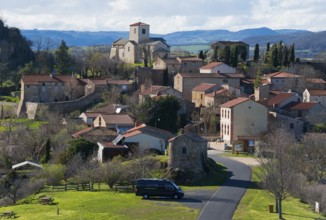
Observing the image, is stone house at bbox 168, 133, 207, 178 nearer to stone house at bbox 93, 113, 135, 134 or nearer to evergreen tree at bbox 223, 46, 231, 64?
stone house at bbox 93, 113, 135, 134

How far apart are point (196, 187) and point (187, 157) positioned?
3.17 metres

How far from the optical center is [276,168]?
41531mm

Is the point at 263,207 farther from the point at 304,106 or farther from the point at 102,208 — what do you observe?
the point at 304,106

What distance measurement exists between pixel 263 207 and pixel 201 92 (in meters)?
41.0

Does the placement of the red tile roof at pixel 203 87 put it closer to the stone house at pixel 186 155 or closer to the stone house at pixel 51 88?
the stone house at pixel 51 88

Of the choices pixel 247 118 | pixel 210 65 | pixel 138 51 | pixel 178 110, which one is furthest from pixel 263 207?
pixel 138 51

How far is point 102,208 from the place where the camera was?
135ft

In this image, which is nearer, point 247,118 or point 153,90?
point 247,118

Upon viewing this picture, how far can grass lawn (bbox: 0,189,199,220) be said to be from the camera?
128 feet

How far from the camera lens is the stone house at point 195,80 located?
8631 centimetres

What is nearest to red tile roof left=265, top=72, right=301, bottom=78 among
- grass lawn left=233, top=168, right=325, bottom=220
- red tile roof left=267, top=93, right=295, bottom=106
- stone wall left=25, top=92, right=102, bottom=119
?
red tile roof left=267, top=93, right=295, bottom=106

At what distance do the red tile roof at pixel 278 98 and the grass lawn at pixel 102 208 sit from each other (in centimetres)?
3569

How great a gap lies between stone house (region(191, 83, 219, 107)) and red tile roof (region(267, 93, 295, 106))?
22.5 ft

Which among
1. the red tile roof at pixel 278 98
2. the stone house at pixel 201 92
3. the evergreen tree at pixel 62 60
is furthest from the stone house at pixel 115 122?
the evergreen tree at pixel 62 60
